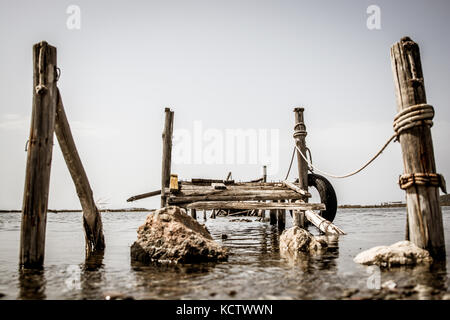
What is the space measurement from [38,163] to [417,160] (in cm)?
528

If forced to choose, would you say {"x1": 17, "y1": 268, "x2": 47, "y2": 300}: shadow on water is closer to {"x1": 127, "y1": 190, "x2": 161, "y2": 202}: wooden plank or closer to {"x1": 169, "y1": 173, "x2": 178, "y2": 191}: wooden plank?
{"x1": 169, "y1": 173, "x2": 178, "y2": 191}: wooden plank

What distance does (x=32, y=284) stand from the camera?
3.67m

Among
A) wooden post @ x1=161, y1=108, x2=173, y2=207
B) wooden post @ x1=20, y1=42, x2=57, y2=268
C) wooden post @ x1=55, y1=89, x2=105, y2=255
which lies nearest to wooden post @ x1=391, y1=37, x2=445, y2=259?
wooden post @ x1=20, y1=42, x2=57, y2=268

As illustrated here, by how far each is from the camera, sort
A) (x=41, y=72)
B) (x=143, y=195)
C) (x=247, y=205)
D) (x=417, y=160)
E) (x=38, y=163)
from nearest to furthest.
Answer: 1. (x=417, y=160)
2. (x=38, y=163)
3. (x=41, y=72)
4. (x=247, y=205)
5. (x=143, y=195)

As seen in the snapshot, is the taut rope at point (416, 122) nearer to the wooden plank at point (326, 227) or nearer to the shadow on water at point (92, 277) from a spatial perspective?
the shadow on water at point (92, 277)

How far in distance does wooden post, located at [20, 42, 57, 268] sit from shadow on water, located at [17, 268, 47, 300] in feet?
1.10

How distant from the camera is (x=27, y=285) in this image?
363 cm

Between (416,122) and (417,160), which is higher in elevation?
(416,122)

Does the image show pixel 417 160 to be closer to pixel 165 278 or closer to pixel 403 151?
pixel 403 151

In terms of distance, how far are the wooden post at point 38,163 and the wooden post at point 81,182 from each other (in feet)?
1.82

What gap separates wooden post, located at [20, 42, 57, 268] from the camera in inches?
181

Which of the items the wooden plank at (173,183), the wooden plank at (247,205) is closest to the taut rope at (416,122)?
the wooden plank at (247,205)

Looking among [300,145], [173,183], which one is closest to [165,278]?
[173,183]
